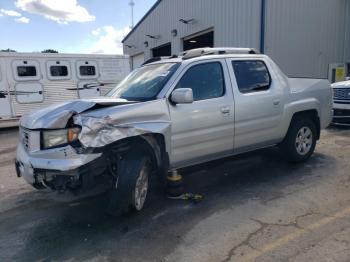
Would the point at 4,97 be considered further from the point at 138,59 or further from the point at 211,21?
the point at 138,59

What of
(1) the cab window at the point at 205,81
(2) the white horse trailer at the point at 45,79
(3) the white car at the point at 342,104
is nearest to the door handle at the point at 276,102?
(1) the cab window at the point at 205,81

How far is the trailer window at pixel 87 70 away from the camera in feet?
42.8

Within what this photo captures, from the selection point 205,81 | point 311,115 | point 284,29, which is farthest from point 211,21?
point 205,81

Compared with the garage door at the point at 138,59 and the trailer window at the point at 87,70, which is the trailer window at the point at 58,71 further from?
the garage door at the point at 138,59

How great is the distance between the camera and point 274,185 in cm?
497

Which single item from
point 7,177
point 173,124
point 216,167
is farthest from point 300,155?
point 7,177

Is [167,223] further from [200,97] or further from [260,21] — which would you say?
[260,21]

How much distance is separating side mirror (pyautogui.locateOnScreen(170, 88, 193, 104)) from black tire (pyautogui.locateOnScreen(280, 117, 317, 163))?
246cm

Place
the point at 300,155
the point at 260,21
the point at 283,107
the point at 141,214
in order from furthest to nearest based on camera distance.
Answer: the point at 260,21
the point at 300,155
the point at 283,107
the point at 141,214

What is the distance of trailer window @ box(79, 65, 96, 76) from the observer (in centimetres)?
1303

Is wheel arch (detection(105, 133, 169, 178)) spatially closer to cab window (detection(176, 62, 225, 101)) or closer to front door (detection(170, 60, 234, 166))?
front door (detection(170, 60, 234, 166))

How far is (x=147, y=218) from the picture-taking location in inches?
159

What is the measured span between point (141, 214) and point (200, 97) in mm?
1732

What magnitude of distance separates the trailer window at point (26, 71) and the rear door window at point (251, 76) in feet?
30.2
